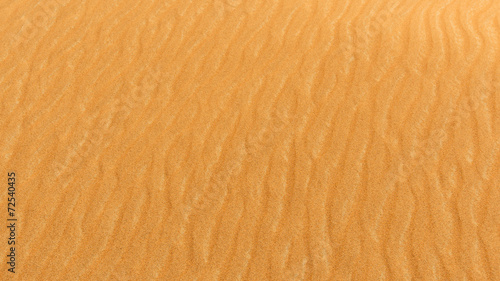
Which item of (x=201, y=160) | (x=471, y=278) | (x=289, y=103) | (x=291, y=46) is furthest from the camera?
(x=291, y=46)

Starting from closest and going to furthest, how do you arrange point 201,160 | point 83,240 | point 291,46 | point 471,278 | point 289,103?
point 471,278 < point 83,240 < point 201,160 < point 289,103 < point 291,46

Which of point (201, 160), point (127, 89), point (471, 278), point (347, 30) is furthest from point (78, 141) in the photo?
point (471, 278)

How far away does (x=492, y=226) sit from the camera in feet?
10.6

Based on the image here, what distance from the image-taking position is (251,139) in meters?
3.74

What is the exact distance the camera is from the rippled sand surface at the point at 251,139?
3160mm

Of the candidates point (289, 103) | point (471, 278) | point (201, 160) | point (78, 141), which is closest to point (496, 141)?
point (471, 278)

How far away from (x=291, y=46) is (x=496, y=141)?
1.81 metres

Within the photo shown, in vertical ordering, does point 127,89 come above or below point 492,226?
above

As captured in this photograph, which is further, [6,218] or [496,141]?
[496,141]

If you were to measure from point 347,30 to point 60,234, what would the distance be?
292cm

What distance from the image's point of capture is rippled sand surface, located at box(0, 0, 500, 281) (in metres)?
3.16

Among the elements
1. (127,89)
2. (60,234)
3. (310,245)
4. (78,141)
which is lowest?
(60,234)

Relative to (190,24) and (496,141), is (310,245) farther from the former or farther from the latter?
(190,24)

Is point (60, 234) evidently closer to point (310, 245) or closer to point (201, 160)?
point (201, 160)
